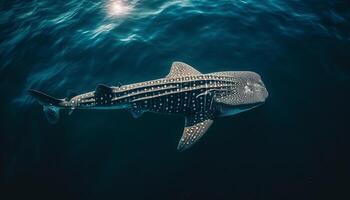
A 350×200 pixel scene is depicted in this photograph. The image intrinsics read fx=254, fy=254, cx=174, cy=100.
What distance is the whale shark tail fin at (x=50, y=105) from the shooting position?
7.86 metres

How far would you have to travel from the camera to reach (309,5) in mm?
13305

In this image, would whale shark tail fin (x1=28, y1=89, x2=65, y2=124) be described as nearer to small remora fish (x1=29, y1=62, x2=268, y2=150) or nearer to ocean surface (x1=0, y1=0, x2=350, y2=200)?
small remora fish (x1=29, y1=62, x2=268, y2=150)

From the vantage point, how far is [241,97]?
8.04 m

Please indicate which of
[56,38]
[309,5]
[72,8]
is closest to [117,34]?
[56,38]

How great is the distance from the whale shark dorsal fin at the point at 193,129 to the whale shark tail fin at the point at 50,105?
4.01 meters

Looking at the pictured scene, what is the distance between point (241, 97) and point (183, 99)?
186 cm

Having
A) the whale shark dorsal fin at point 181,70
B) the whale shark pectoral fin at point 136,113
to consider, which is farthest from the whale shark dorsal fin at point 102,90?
the whale shark dorsal fin at point 181,70

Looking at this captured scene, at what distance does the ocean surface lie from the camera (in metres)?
7.18

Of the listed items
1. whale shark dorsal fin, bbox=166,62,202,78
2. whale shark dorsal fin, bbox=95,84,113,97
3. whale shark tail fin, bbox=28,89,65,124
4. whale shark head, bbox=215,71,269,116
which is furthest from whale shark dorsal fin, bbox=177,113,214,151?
whale shark tail fin, bbox=28,89,65,124

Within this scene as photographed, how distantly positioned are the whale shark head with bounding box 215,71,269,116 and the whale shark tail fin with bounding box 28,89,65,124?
16.4 feet

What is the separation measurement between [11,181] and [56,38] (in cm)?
739

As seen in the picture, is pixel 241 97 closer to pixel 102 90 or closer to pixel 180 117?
pixel 180 117

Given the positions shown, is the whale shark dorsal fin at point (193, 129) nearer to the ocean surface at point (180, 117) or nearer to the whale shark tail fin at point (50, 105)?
the ocean surface at point (180, 117)

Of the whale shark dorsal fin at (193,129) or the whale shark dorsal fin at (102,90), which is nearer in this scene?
the whale shark dorsal fin at (193,129)
